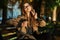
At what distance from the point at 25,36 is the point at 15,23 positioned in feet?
0.77

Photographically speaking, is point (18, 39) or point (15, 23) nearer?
point (18, 39)

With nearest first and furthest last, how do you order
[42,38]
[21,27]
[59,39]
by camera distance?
[21,27] < [42,38] < [59,39]

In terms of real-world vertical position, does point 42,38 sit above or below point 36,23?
below

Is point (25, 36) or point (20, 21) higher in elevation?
point (20, 21)

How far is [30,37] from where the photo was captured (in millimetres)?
2029

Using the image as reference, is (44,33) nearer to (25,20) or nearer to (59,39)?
(25,20)

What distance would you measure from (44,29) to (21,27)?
0.62 m

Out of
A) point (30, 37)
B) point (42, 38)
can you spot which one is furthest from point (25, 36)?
point (42, 38)

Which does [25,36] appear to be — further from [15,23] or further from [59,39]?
[59,39]

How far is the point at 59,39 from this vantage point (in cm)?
393

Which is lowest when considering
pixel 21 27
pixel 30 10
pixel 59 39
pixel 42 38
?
pixel 59 39

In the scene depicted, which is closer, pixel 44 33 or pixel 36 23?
pixel 36 23

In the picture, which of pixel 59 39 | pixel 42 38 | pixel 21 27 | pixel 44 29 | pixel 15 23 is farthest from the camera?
pixel 59 39

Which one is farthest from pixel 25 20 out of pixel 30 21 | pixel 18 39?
pixel 18 39
